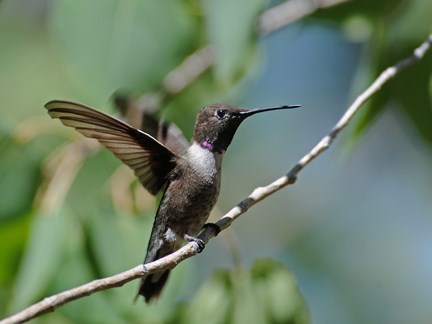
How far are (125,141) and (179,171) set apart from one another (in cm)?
27

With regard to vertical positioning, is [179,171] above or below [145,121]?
below

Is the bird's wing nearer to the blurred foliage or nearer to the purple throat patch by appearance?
the purple throat patch

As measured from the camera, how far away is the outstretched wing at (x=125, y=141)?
97.5 inches

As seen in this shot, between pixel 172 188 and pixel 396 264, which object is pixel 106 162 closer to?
pixel 172 188

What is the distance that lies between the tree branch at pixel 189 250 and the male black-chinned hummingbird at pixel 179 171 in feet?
0.64

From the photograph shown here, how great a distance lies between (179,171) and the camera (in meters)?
3.01

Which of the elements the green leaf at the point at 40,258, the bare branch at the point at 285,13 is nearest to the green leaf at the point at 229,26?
the bare branch at the point at 285,13

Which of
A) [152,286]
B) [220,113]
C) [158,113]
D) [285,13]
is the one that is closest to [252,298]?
[152,286]

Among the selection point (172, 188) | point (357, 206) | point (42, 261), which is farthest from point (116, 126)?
point (357, 206)

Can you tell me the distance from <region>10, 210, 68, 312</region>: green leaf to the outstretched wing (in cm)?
47

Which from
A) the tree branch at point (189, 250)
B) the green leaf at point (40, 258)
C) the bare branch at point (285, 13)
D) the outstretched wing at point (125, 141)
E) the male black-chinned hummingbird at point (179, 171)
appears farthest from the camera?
the bare branch at point (285, 13)

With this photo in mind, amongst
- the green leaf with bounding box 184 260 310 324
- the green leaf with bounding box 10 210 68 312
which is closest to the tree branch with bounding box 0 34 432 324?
the green leaf with bounding box 184 260 310 324

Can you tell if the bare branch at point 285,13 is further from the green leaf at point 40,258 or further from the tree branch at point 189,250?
the green leaf at point 40,258

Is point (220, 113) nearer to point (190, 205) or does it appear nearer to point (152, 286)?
point (190, 205)
